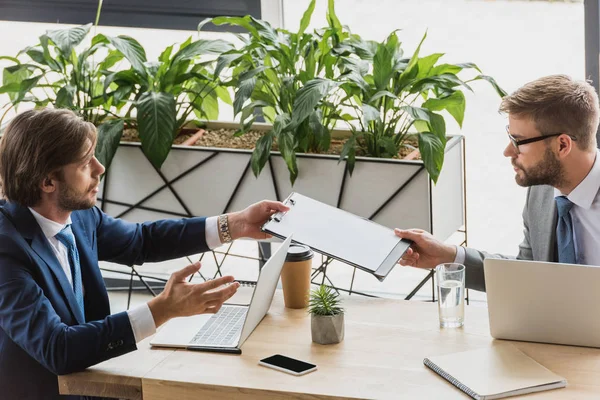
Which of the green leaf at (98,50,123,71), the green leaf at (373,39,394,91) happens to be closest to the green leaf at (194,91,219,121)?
the green leaf at (98,50,123,71)

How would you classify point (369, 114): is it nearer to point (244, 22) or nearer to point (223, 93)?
point (244, 22)

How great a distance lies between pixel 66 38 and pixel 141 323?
1611 mm

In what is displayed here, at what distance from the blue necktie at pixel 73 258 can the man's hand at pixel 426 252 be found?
0.84 m

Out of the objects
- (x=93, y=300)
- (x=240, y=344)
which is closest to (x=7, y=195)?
(x=93, y=300)

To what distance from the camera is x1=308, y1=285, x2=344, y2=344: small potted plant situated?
2.10 m

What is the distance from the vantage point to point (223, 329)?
221 cm

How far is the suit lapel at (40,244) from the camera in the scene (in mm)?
2143

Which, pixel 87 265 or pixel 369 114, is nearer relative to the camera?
pixel 87 265

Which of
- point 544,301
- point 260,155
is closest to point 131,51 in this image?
point 260,155

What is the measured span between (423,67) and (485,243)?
44.2 inches

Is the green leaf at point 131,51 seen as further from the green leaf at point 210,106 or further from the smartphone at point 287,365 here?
the smartphone at point 287,365

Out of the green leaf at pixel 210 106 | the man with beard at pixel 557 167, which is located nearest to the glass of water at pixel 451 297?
the man with beard at pixel 557 167

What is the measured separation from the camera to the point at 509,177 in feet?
13.1

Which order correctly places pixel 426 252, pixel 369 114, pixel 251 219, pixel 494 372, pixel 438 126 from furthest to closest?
Answer: pixel 438 126 → pixel 369 114 → pixel 251 219 → pixel 426 252 → pixel 494 372
